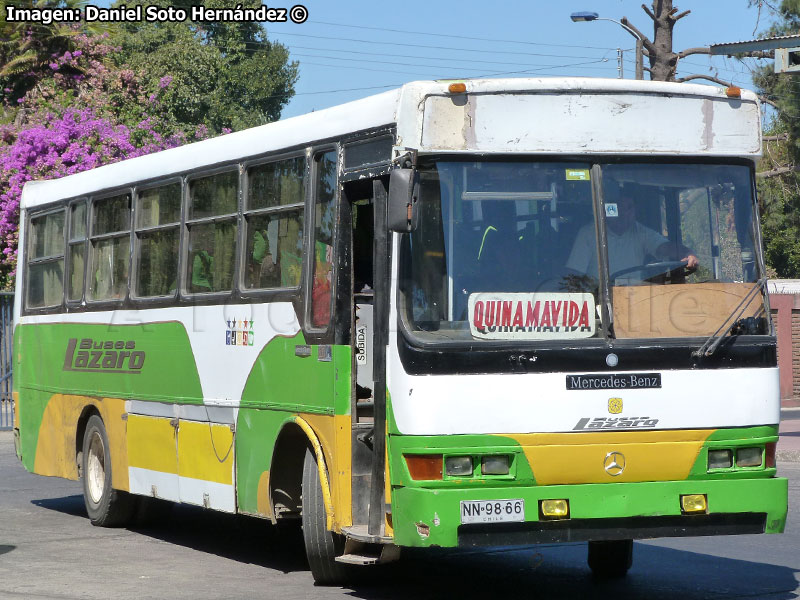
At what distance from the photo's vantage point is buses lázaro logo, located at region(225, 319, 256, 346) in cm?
1010

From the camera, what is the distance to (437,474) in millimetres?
7754

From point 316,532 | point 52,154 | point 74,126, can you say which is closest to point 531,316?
point 316,532

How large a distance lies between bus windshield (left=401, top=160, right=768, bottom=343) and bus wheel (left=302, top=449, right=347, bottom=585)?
1692 millimetres

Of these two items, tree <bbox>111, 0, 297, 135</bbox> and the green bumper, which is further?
tree <bbox>111, 0, 297, 135</bbox>

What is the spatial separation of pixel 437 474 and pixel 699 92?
2768mm

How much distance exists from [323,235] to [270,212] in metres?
0.93

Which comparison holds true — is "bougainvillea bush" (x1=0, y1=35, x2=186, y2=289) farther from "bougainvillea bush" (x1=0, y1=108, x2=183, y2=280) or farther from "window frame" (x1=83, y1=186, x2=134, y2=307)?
"window frame" (x1=83, y1=186, x2=134, y2=307)

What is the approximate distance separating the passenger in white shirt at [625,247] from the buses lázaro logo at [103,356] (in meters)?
5.20

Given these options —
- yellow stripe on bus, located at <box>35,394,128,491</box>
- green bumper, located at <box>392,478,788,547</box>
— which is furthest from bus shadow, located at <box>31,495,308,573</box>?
green bumper, located at <box>392,478,788,547</box>

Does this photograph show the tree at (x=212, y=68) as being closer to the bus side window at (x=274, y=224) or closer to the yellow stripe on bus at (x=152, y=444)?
the yellow stripe on bus at (x=152, y=444)

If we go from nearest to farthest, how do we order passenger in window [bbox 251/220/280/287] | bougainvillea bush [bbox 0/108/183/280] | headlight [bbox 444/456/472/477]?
headlight [bbox 444/456/472/477] → passenger in window [bbox 251/220/280/287] → bougainvillea bush [bbox 0/108/183/280]

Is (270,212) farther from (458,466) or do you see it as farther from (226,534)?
(226,534)

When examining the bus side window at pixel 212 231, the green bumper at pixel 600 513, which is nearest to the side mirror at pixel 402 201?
the green bumper at pixel 600 513

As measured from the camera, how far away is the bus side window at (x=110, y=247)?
493 inches
